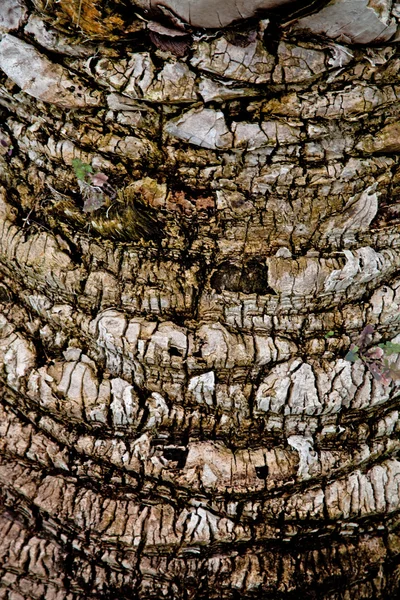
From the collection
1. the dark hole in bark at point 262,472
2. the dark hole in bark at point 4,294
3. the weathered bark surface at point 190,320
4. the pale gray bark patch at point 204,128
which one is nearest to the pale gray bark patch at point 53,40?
the weathered bark surface at point 190,320

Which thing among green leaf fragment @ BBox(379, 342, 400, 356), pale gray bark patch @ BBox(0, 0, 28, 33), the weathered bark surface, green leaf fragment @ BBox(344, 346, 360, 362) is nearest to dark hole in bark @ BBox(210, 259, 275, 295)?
the weathered bark surface

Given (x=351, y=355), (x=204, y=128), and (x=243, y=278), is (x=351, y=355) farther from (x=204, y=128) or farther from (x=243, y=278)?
(x=204, y=128)

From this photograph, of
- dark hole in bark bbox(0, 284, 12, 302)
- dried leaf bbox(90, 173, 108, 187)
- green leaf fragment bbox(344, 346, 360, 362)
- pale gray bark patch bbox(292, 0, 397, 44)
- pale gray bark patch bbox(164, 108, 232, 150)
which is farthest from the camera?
dark hole in bark bbox(0, 284, 12, 302)

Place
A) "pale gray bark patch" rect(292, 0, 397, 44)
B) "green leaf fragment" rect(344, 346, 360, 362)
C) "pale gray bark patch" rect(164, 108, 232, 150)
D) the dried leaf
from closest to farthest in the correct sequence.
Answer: "pale gray bark patch" rect(292, 0, 397, 44), "pale gray bark patch" rect(164, 108, 232, 150), the dried leaf, "green leaf fragment" rect(344, 346, 360, 362)

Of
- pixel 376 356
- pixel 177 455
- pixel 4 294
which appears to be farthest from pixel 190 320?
pixel 4 294

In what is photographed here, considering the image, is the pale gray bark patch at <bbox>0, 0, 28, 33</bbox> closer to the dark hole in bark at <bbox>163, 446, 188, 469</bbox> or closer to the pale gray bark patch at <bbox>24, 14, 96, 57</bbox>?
the pale gray bark patch at <bbox>24, 14, 96, 57</bbox>

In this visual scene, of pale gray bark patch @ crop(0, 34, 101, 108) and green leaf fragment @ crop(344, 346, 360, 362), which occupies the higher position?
pale gray bark patch @ crop(0, 34, 101, 108)

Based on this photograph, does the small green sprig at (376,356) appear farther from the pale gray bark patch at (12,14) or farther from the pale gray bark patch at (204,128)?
the pale gray bark patch at (12,14)
